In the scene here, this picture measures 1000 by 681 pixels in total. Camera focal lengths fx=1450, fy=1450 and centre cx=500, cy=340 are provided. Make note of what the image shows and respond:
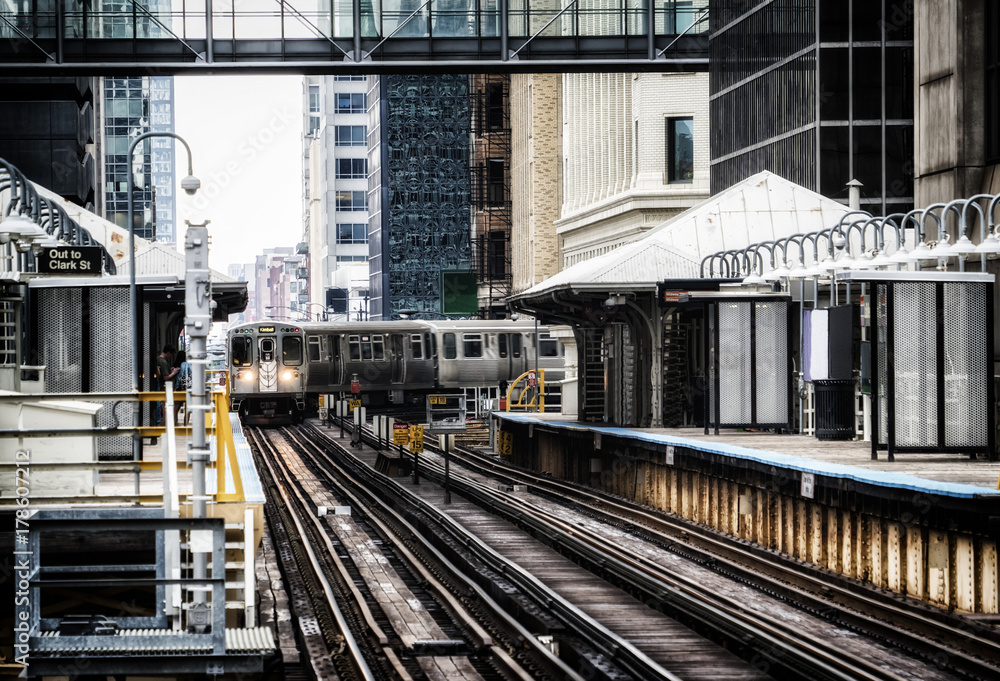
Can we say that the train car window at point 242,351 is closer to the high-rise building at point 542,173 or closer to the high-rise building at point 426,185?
the high-rise building at point 542,173

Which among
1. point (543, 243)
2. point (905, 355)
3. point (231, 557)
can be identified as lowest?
point (231, 557)

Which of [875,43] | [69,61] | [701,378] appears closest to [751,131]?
[875,43]

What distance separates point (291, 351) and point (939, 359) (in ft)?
121

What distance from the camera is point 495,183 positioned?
8544 cm

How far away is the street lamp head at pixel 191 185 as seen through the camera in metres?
12.0

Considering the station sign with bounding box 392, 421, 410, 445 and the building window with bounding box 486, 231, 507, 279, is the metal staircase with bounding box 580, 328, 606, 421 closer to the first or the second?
the station sign with bounding box 392, 421, 410, 445

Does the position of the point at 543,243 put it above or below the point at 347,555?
above

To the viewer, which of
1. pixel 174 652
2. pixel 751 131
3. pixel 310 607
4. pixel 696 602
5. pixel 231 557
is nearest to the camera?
pixel 174 652

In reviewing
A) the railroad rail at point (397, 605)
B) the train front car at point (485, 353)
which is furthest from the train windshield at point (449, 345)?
the railroad rail at point (397, 605)

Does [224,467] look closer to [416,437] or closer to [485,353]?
[416,437]

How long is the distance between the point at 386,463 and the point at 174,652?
23.3 meters

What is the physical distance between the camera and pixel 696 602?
14.7 meters

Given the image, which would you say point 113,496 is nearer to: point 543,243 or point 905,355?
point 905,355

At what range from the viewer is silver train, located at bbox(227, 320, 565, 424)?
2021 inches
